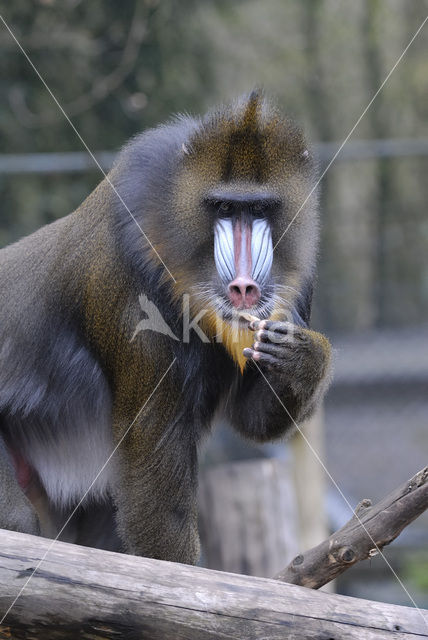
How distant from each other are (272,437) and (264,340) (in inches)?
32.4

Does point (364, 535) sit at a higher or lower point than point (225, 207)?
lower

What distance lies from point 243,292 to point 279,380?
574mm

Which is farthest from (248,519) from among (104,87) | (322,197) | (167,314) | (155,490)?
(104,87)

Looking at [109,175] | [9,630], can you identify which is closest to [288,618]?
[9,630]

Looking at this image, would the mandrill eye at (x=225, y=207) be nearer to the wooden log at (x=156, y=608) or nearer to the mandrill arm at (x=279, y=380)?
the mandrill arm at (x=279, y=380)

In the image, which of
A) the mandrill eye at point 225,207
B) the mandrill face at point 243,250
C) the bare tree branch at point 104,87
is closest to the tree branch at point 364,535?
the mandrill face at point 243,250

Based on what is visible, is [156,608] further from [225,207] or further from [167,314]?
[225,207]

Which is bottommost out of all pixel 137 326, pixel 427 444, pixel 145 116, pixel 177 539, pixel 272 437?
pixel 427 444

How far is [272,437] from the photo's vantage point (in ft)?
12.1

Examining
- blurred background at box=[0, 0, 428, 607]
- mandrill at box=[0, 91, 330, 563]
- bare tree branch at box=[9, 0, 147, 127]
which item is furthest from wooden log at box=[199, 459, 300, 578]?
bare tree branch at box=[9, 0, 147, 127]

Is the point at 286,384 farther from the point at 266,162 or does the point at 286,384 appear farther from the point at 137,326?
the point at 266,162

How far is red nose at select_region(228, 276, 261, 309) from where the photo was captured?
293 cm

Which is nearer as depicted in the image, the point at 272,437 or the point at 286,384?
the point at 286,384

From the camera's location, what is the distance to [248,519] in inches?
214
